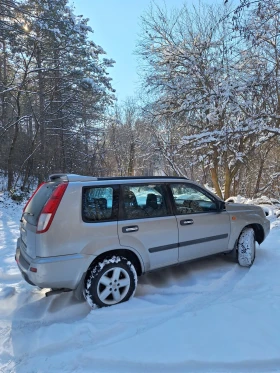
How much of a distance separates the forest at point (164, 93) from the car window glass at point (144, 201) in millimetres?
3806

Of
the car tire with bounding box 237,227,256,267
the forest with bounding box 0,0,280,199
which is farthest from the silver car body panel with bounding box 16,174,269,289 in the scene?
the forest with bounding box 0,0,280,199

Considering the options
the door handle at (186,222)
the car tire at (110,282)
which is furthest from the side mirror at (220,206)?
the car tire at (110,282)

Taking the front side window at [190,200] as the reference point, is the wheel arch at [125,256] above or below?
below

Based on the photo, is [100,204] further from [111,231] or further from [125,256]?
[125,256]

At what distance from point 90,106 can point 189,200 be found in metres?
13.1

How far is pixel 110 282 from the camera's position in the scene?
310 centimetres

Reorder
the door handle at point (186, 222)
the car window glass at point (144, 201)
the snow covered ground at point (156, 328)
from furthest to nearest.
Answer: the door handle at point (186, 222) → the car window glass at point (144, 201) → the snow covered ground at point (156, 328)

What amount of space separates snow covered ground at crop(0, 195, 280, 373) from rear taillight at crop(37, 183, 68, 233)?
102 cm

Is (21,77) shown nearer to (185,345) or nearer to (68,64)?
(68,64)

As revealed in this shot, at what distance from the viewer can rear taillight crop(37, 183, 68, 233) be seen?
2803 mm

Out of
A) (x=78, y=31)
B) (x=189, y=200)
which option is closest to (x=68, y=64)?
(x=78, y=31)

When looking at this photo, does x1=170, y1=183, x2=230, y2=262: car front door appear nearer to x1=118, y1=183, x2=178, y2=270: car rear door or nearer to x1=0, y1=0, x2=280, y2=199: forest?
x1=118, y1=183, x2=178, y2=270: car rear door

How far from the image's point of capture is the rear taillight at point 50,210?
280 cm

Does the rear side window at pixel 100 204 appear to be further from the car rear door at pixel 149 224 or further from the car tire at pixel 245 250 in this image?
the car tire at pixel 245 250
